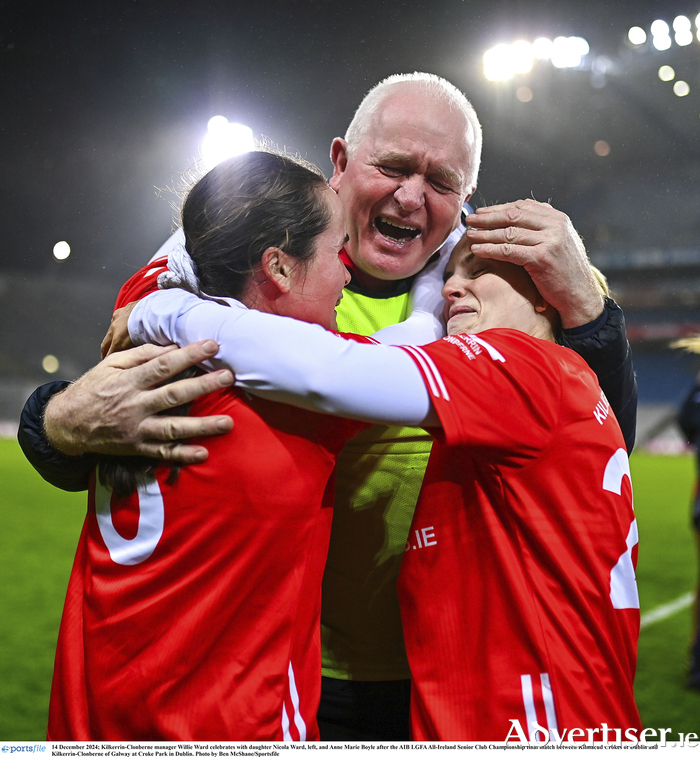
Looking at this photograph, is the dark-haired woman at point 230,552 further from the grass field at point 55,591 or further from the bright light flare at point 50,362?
the bright light flare at point 50,362

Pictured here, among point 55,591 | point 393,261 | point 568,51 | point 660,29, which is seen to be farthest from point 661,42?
point 55,591

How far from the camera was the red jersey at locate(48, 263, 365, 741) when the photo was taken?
2.75ft

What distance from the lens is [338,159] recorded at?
152 centimetres

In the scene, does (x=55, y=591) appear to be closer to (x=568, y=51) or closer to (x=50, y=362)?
(x=50, y=362)

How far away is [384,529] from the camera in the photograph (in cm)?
119

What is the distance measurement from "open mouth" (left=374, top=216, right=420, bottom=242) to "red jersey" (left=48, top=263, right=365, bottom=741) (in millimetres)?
667

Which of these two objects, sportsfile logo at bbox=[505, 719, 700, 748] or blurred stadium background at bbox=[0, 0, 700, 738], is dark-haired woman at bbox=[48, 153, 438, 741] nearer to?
sportsfile logo at bbox=[505, 719, 700, 748]

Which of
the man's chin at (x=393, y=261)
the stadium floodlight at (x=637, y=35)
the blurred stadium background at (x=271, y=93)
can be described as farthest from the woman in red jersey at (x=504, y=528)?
the stadium floodlight at (x=637, y=35)

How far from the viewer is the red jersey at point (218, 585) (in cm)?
84

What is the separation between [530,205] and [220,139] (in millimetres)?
868

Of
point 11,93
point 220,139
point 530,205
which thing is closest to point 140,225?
point 220,139

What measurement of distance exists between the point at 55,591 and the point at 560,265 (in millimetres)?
5131

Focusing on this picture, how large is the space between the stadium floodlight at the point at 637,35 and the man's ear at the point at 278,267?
4.28ft

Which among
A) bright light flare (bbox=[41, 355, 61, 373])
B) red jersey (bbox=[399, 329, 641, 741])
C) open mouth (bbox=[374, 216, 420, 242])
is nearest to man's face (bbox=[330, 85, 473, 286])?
open mouth (bbox=[374, 216, 420, 242])
